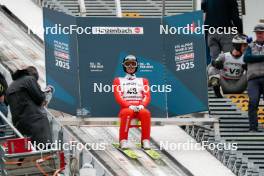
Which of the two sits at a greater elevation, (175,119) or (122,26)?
(122,26)

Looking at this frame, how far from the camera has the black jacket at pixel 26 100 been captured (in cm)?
2122

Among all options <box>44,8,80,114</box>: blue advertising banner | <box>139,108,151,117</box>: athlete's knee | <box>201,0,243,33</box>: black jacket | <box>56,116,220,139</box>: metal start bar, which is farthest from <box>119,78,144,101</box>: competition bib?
<box>201,0,243,33</box>: black jacket

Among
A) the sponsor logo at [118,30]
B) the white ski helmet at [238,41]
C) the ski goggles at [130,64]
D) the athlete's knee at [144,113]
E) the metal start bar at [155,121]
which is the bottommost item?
the metal start bar at [155,121]

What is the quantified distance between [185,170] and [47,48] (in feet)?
10.9

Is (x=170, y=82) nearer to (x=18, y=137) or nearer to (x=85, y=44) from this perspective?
(x=85, y=44)

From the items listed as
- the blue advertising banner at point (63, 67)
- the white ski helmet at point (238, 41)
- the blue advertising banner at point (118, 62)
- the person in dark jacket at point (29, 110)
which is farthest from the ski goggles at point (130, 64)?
the white ski helmet at point (238, 41)

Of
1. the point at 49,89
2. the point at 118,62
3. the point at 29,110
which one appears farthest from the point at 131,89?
the point at 29,110

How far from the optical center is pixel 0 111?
2114 cm

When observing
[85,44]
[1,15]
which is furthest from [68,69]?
[1,15]

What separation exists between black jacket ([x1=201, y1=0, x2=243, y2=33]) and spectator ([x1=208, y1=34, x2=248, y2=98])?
159 centimetres

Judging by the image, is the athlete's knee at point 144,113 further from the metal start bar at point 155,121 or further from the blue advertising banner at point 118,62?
the blue advertising banner at point 118,62

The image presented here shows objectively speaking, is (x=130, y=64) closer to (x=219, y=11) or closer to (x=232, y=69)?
(x=232, y=69)

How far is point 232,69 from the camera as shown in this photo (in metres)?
24.6

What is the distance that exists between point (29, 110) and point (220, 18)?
6168 millimetres
